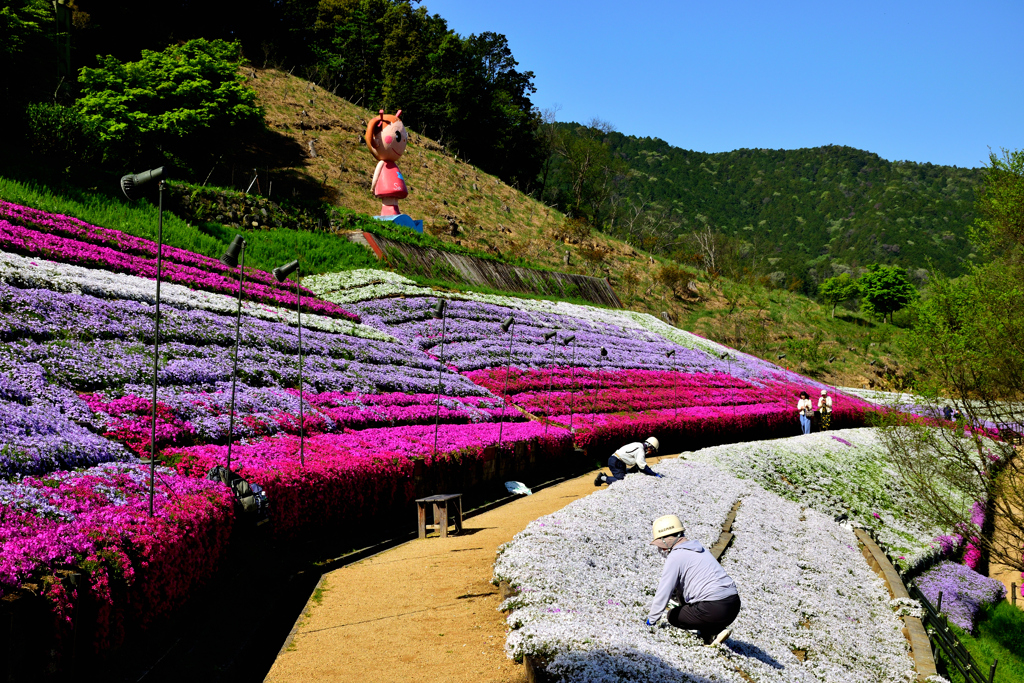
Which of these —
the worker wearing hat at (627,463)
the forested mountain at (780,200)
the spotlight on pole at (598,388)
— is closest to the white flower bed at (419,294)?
the spotlight on pole at (598,388)

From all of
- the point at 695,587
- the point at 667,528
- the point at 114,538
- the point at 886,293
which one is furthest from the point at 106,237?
the point at 886,293

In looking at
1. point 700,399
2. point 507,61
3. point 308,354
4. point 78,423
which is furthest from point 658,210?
point 78,423

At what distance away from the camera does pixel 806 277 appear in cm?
12794

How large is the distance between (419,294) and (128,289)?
16.3 metres

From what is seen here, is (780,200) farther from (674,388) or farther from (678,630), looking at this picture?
(678,630)

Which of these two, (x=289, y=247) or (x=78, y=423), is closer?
(x=78, y=423)

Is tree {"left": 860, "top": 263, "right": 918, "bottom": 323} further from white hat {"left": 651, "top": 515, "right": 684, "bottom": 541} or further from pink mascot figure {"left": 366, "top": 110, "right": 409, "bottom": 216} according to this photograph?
white hat {"left": 651, "top": 515, "right": 684, "bottom": 541}

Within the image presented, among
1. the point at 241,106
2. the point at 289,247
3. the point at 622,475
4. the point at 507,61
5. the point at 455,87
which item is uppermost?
the point at 507,61

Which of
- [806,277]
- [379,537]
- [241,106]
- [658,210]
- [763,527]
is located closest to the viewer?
[379,537]

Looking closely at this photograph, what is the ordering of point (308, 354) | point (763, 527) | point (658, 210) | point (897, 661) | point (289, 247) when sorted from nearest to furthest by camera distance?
point (897, 661)
point (763, 527)
point (308, 354)
point (289, 247)
point (658, 210)

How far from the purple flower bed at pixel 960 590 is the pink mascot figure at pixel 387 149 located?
110 feet

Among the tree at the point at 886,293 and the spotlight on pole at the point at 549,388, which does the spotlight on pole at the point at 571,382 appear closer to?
the spotlight on pole at the point at 549,388

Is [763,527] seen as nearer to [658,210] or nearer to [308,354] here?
[308,354]

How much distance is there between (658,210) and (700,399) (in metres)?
119
